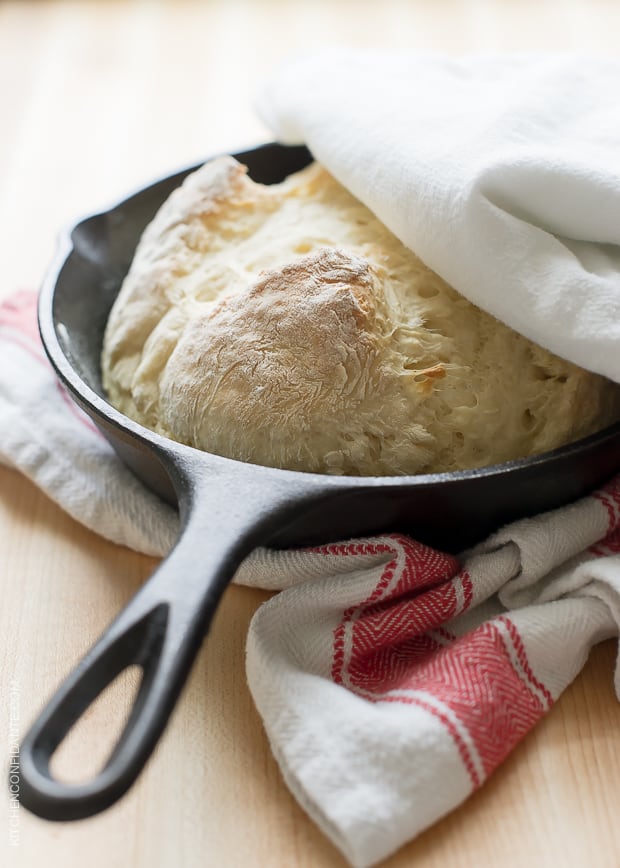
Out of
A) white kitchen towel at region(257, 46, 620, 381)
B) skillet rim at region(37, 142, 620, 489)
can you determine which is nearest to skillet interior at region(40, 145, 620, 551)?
skillet rim at region(37, 142, 620, 489)

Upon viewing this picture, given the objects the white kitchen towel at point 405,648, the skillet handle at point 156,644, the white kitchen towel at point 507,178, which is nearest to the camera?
the skillet handle at point 156,644

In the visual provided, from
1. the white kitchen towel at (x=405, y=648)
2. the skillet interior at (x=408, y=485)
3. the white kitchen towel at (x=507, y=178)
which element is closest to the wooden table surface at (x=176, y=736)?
the white kitchen towel at (x=405, y=648)

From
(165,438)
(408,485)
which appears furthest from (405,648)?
(165,438)

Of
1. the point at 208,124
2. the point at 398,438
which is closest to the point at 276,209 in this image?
the point at 398,438

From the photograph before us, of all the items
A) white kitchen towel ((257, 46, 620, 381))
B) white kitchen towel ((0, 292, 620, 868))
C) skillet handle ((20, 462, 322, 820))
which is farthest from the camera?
white kitchen towel ((257, 46, 620, 381))

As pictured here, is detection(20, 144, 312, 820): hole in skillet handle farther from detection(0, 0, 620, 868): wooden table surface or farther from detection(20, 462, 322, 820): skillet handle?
detection(0, 0, 620, 868): wooden table surface

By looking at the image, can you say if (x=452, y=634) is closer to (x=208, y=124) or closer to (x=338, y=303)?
(x=338, y=303)

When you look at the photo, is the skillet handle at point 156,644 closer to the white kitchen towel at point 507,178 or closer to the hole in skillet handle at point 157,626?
the hole in skillet handle at point 157,626
